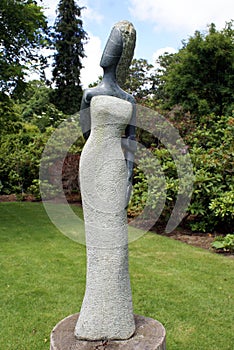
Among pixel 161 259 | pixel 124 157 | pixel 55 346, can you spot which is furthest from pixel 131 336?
pixel 161 259

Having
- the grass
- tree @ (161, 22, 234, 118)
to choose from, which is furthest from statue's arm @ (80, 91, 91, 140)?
tree @ (161, 22, 234, 118)

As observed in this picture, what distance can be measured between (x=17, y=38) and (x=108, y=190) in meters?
8.36

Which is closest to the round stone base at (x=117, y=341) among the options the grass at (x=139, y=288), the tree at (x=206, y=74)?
the grass at (x=139, y=288)

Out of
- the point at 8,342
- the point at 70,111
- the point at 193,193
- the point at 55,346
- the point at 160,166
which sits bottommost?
the point at 8,342

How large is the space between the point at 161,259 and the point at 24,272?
2469mm

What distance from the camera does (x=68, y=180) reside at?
11.6 metres

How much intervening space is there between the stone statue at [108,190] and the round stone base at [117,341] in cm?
5

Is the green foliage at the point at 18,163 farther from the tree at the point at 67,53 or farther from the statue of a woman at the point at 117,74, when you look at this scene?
the tree at the point at 67,53

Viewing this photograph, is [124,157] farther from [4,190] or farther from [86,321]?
[4,190]

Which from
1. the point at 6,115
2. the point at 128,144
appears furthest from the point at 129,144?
the point at 6,115

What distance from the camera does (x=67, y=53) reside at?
1078 inches

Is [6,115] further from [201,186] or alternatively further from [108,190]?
[108,190]

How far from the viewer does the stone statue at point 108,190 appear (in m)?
2.45

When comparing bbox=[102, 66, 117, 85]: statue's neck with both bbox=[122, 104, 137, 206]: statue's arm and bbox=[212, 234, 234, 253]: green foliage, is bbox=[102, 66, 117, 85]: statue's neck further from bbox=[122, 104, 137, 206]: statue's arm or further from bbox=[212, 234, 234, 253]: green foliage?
bbox=[212, 234, 234, 253]: green foliage
